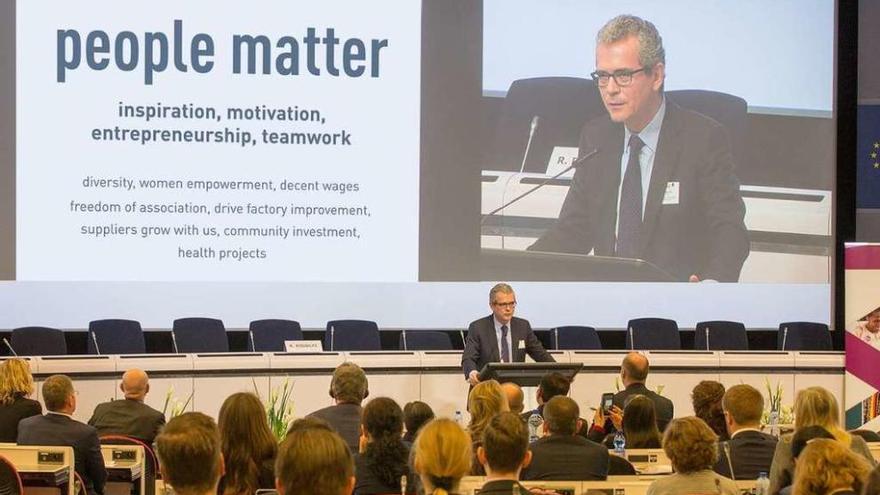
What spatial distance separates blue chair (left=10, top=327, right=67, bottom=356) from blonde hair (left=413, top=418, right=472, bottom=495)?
679 cm

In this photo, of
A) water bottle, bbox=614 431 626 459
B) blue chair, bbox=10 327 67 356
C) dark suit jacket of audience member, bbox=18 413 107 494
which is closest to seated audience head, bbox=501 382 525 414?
water bottle, bbox=614 431 626 459

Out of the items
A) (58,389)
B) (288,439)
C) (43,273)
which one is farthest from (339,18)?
(288,439)

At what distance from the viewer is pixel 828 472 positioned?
378 cm

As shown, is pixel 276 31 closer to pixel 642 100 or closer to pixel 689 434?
pixel 642 100

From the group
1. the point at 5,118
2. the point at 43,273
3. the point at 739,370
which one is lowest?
the point at 739,370

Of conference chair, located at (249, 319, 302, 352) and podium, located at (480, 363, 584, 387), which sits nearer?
podium, located at (480, 363, 584, 387)

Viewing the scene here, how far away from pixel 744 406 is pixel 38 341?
6.13m

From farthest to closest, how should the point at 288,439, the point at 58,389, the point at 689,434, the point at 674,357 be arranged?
the point at 674,357
the point at 58,389
the point at 689,434
the point at 288,439

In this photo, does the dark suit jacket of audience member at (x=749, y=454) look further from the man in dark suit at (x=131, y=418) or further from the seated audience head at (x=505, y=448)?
the man in dark suit at (x=131, y=418)

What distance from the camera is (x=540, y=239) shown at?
11039 mm

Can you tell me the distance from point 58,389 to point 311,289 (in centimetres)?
473

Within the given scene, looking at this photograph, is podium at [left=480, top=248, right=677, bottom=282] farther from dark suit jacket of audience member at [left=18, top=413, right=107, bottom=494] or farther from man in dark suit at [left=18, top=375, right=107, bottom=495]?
dark suit jacket of audience member at [left=18, top=413, right=107, bottom=494]

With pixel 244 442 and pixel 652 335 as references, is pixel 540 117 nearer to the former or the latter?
pixel 652 335

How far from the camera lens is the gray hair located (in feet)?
36.7
